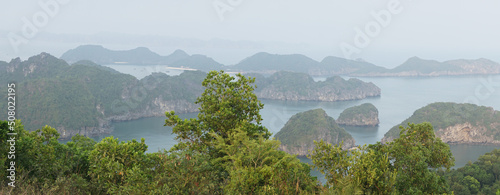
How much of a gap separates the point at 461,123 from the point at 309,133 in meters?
49.4

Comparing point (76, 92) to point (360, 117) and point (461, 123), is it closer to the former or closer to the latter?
point (360, 117)

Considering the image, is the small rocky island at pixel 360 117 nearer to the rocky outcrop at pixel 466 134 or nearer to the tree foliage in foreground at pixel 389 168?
the rocky outcrop at pixel 466 134

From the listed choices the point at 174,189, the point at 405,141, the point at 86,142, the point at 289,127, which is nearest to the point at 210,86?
the point at 174,189

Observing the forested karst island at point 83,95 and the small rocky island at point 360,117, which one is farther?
the small rocky island at point 360,117

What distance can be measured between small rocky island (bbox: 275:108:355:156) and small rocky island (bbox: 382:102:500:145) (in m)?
14.2

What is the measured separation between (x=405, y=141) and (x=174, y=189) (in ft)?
32.7

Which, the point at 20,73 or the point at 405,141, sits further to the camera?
the point at 20,73

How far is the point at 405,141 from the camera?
15.6 m

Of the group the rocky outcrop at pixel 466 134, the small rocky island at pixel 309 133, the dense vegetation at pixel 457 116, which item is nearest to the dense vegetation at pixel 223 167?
the small rocky island at pixel 309 133

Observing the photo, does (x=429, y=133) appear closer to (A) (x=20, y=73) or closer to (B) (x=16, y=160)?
(B) (x=16, y=160)

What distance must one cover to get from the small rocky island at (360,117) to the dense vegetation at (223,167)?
120 m

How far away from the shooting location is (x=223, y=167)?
49.8ft

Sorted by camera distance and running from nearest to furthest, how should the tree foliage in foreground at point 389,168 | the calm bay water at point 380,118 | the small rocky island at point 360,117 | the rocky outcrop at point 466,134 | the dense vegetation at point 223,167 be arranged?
the tree foliage in foreground at point 389,168 < the dense vegetation at point 223,167 < the calm bay water at point 380,118 < the rocky outcrop at point 466,134 < the small rocky island at point 360,117

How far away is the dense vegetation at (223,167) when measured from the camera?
10992 millimetres
